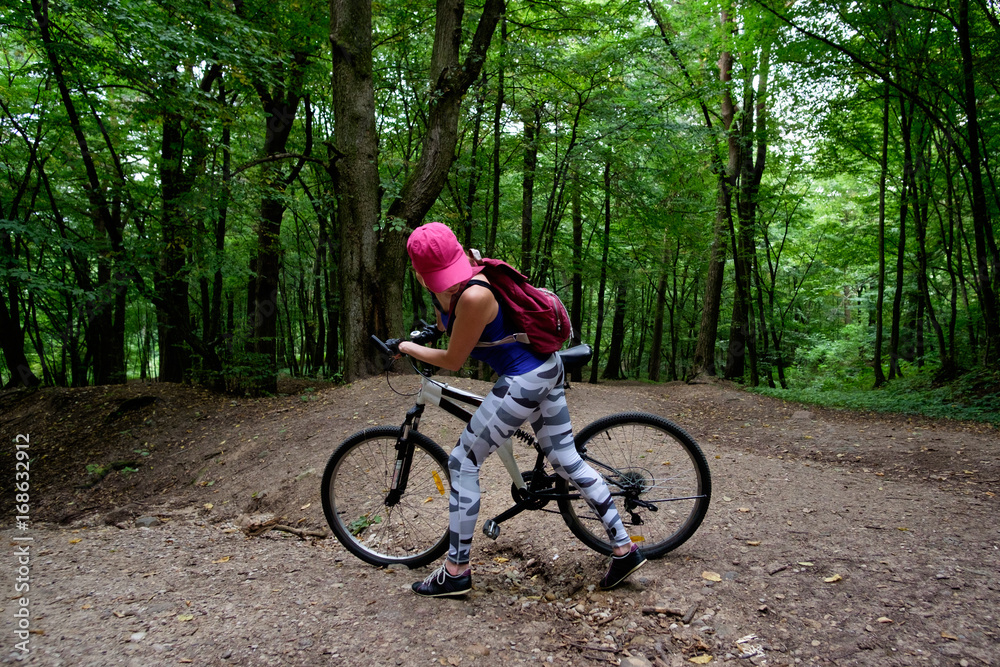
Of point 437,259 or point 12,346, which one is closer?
point 437,259

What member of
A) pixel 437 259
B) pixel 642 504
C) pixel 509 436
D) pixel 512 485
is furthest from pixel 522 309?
pixel 642 504

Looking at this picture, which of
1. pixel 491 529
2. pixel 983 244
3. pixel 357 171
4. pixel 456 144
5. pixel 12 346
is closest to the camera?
pixel 491 529

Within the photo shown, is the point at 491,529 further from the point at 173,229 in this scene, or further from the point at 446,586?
the point at 173,229

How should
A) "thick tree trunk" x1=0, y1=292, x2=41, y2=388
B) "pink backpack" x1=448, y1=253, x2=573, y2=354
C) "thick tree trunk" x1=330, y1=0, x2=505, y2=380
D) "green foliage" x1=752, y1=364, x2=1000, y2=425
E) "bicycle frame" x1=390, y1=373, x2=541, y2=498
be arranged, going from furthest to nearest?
1. "thick tree trunk" x1=0, y1=292, x2=41, y2=388
2. "green foliage" x1=752, y1=364, x2=1000, y2=425
3. "thick tree trunk" x1=330, y1=0, x2=505, y2=380
4. "bicycle frame" x1=390, y1=373, x2=541, y2=498
5. "pink backpack" x1=448, y1=253, x2=573, y2=354

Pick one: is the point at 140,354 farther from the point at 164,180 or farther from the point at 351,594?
the point at 351,594

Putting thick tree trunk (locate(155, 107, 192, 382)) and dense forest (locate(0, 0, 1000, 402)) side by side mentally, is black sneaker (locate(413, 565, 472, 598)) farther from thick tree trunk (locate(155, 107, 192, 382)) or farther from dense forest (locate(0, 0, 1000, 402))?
thick tree trunk (locate(155, 107, 192, 382))

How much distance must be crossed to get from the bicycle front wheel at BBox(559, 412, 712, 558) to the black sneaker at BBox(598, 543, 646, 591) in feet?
0.77

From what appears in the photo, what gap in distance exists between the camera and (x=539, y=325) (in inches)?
97.9

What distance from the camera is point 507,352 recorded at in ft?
8.34

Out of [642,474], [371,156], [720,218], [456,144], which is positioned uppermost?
[456,144]

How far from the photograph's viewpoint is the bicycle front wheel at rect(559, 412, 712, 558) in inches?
116

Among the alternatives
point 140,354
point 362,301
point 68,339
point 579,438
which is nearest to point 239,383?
point 362,301

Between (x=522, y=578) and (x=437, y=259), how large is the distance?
75.0 inches

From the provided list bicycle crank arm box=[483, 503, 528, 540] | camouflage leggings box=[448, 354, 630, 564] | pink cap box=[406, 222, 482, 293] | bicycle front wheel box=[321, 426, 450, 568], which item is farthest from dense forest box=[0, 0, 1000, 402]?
pink cap box=[406, 222, 482, 293]
